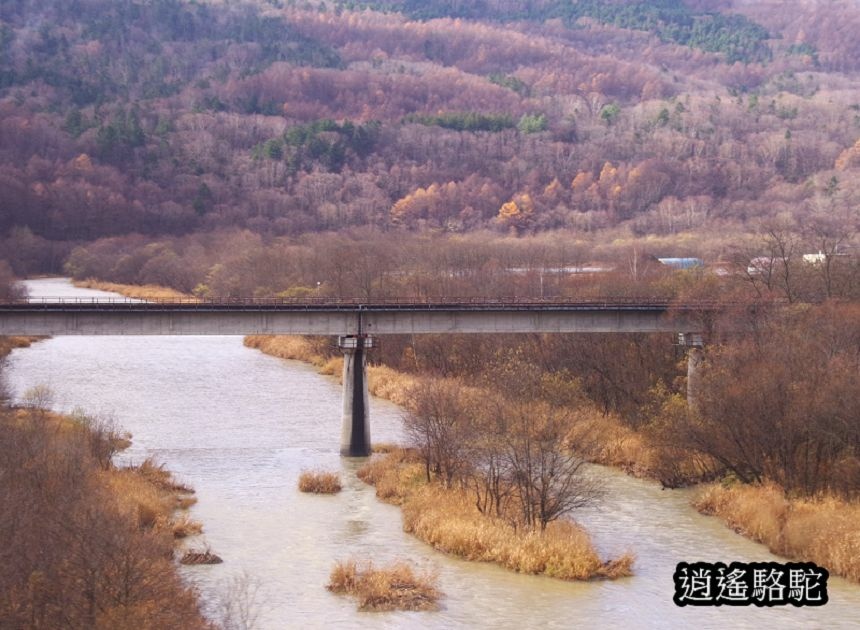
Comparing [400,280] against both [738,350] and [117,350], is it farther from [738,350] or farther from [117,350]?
[738,350]

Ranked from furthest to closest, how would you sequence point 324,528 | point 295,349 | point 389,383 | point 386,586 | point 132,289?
point 132,289 < point 295,349 < point 389,383 < point 324,528 < point 386,586

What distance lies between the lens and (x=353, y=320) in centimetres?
6319

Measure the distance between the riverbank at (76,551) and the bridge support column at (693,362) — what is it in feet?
76.0

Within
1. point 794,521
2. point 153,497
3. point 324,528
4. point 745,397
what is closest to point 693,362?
point 745,397

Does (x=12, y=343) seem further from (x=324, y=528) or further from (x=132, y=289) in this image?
(x=324, y=528)

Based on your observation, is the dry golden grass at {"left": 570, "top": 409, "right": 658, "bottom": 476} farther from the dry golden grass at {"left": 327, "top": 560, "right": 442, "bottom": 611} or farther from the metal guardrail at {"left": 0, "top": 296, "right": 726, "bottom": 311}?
the dry golden grass at {"left": 327, "top": 560, "right": 442, "bottom": 611}

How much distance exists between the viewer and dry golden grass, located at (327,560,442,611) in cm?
3659

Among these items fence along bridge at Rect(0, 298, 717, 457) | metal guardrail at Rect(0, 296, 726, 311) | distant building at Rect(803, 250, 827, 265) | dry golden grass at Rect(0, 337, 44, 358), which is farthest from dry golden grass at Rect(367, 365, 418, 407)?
dry golden grass at Rect(0, 337, 44, 358)

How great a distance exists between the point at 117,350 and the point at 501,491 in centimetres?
6133

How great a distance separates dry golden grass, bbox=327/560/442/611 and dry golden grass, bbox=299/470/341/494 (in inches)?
479

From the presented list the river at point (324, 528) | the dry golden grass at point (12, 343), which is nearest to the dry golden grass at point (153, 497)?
the river at point (324, 528)

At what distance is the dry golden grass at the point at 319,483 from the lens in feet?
170

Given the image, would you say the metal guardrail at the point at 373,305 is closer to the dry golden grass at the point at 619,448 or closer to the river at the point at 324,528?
the river at the point at 324,528

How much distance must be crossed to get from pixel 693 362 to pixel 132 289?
8996 centimetres
